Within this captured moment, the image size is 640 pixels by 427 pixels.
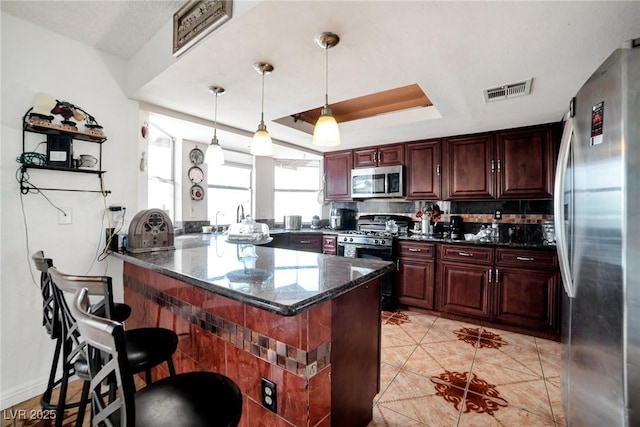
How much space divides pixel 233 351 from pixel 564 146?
188 cm

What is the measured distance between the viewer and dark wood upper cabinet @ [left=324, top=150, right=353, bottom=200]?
4.32m

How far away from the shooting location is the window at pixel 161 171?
333cm

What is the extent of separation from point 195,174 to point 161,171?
1.39ft

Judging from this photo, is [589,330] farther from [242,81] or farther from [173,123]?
[173,123]

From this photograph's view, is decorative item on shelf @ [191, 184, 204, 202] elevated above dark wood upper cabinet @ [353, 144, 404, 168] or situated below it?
below

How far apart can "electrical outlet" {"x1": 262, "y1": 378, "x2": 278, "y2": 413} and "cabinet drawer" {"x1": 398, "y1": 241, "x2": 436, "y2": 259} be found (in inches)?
103

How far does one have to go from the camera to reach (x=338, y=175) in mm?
4422

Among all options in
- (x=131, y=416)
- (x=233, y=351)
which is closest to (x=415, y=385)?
(x=233, y=351)

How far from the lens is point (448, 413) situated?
5.64ft

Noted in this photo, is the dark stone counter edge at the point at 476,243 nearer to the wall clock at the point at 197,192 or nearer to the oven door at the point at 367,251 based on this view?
the oven door at the point at 367,251

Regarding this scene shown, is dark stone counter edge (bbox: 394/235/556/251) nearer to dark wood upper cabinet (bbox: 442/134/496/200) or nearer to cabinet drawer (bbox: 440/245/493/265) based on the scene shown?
cabinet drawer (bbox: 440/245/493/265)

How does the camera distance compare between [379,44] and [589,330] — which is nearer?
[589,330]

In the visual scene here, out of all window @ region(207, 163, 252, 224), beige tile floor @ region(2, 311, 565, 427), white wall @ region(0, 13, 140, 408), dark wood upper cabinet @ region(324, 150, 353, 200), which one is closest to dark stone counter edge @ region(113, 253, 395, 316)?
beige tile floor @ region(2, 311, 565, 427)

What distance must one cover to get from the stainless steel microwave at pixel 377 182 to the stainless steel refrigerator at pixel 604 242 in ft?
7.88
